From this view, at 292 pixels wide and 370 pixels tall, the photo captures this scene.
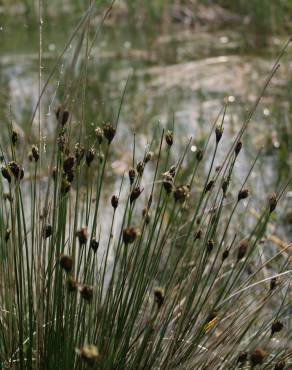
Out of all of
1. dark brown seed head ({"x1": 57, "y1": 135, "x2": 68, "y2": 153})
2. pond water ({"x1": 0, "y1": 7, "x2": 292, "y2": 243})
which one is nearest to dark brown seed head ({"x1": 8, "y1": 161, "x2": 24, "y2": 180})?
dark brown seed head ({"x1": 57, "y1": 135, "x2": 68, "y2": 153})

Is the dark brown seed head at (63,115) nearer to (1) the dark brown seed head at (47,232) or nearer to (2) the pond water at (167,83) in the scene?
(1) the dark brown seed head at (47,232)

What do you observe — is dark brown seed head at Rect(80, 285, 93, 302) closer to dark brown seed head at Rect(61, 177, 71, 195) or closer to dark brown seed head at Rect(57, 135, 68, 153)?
dark brown seed head at Rect(61, 177, 71, 195)

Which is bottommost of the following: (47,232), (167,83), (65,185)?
(167,83)

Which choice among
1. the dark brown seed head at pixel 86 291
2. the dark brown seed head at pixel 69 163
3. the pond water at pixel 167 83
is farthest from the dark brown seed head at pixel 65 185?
the pond water at pixel 167 83

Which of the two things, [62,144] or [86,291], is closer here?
[86,291]

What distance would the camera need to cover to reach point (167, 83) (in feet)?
14.8

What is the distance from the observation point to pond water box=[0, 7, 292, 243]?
9.91ft

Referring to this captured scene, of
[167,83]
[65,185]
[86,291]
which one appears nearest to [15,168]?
[65,185]

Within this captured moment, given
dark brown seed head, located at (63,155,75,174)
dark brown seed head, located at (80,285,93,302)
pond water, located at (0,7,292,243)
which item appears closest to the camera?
dark brown seed head, located at (80,285,93,302)

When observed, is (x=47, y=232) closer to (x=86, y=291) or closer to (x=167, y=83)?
(x=86, y=291)

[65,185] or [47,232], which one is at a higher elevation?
[65,185]

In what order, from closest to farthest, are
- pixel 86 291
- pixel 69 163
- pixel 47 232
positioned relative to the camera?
pixel 86 291 → pixel 69 163 → pixel 47 232

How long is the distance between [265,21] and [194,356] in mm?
4124

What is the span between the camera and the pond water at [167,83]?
302 cm
